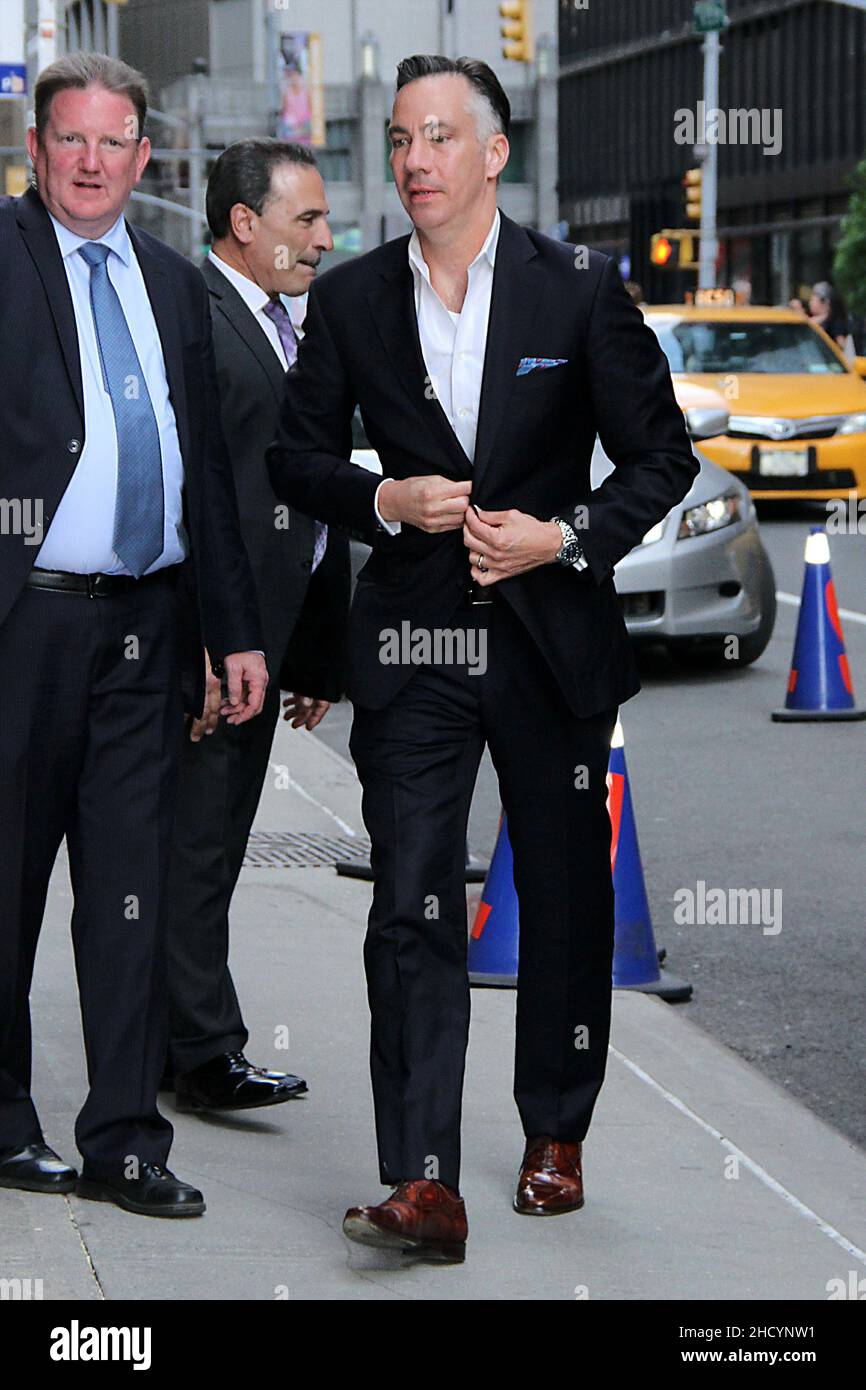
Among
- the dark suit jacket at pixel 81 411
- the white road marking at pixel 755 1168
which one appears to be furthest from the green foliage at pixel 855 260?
the dark suit jacket at pixel 81 411

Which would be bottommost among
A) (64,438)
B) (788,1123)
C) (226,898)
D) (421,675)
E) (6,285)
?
(788,1123)

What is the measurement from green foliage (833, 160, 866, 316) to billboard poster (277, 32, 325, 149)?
142 feet

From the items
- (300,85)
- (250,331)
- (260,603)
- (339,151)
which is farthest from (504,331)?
(339,151)

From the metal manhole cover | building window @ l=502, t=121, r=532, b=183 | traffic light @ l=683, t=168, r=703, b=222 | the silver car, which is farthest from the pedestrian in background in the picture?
building window @ l=502, t=121, r=532, b=183

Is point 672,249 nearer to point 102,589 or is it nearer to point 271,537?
point 271,537

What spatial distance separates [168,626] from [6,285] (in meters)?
0.66

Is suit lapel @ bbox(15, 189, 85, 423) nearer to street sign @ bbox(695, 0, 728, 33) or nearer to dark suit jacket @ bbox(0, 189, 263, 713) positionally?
dark suit jacket @ bbox(0, 189, 263, 713)

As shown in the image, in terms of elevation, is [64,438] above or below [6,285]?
below

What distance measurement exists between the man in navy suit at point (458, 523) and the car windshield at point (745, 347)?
1578cm

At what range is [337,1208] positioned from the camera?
4445 mm

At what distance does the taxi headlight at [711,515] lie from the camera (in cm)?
1212

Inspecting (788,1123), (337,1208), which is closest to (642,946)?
(788,1123)
